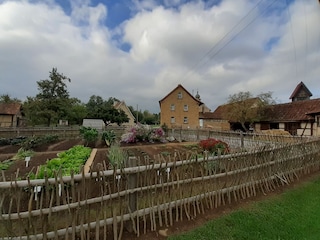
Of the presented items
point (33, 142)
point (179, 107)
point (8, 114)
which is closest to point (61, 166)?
point (33, 142)

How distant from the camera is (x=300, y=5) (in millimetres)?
8344

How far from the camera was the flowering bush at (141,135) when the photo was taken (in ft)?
45.3

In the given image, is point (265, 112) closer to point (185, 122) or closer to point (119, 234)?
point (185, 122)

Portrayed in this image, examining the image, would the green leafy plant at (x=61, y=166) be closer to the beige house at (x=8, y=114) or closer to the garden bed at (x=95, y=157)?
the garden bed at (x=95, y=157)

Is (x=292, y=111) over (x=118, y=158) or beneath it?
over

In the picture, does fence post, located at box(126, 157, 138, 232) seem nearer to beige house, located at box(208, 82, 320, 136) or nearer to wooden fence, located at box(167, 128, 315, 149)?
wooden fence, located at box(167, 128, 315, 149)

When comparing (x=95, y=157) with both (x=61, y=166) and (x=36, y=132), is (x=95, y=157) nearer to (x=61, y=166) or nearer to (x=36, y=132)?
(x=61, y=166)

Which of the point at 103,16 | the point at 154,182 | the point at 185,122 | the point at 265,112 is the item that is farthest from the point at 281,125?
the point at 154,182

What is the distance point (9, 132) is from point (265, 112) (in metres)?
27.6

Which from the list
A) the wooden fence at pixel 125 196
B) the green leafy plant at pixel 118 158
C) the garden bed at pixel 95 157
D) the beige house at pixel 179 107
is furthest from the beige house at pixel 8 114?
the wooden fence at pixel 125 196

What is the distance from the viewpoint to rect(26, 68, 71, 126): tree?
83.3 ft

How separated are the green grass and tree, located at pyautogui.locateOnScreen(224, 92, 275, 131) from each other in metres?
23.0

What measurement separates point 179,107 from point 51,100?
67.8 feet

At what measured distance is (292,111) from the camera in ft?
79.3
